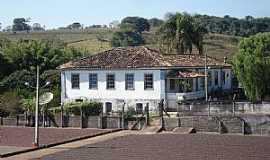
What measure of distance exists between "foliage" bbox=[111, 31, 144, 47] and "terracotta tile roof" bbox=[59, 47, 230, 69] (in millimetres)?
57039

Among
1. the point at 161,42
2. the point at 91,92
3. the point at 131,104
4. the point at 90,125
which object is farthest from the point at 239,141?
the point at 161,42

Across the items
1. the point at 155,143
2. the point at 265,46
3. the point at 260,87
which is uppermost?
the point at 265,46

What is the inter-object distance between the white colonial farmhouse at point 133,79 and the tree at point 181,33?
15.4 metres

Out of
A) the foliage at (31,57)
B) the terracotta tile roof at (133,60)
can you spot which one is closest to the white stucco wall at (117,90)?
the terracotta tile roof at (133,60)

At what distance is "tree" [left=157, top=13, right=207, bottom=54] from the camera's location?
6662cm

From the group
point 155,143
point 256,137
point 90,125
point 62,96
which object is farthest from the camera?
point 62,96

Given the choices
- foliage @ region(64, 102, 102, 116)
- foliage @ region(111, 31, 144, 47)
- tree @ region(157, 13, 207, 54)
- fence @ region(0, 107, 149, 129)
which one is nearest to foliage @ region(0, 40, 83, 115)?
fence @ region(0, 107, 149, 129)

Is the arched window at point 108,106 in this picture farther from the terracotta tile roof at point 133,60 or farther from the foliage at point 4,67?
the foliage at point 4,67

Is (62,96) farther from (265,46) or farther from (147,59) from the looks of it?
(265,46)

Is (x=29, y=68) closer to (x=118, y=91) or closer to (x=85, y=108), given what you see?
(x=118, y=91)

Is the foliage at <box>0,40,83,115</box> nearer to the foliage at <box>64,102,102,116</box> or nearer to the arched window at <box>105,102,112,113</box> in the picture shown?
the arched window at <box>105,102,112,113</box>

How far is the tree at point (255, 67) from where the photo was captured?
45844mm

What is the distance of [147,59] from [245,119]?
1353 centimetres

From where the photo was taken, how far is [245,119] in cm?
3534
